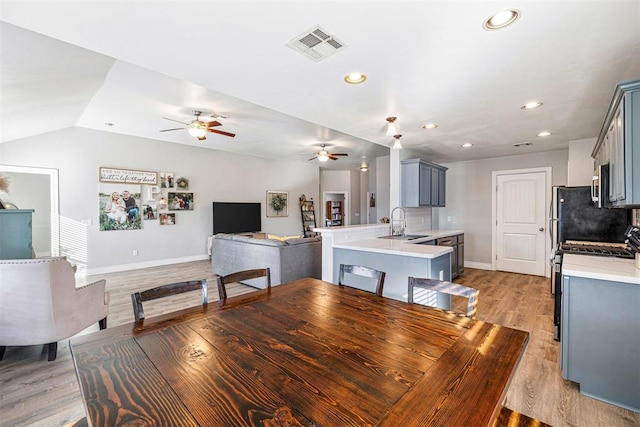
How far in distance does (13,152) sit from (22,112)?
170 cm

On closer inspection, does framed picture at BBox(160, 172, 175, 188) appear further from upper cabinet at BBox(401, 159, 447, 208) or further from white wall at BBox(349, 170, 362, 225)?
white wall at BBox(349, 170, 362, 225)

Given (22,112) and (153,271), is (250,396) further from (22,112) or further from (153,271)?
(153,271)

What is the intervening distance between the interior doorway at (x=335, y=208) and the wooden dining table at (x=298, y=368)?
8960 mm

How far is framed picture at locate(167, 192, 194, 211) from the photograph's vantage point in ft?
21.3

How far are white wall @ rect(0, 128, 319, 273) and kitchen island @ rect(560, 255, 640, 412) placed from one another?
6866 mm

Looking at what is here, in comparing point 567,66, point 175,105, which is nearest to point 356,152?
point 175,105

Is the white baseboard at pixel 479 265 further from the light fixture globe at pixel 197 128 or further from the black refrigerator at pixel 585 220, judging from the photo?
the light fixture globe at pixel 197 128

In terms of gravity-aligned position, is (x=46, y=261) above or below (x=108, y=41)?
below

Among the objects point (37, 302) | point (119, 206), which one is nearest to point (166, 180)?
point (119, 206)

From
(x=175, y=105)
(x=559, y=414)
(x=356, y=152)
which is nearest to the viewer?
(x=559, y=414)

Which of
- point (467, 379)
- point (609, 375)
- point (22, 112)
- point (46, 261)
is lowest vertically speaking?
point (609, 375)

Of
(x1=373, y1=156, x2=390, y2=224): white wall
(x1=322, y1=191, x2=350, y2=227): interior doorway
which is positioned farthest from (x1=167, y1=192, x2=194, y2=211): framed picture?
(x1=322, y1=191, x2=350, y2=227): interior doorway

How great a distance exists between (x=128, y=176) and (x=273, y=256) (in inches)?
155

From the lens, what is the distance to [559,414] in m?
1.84
